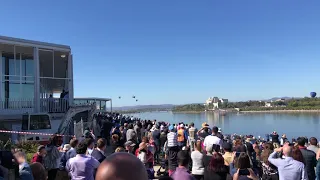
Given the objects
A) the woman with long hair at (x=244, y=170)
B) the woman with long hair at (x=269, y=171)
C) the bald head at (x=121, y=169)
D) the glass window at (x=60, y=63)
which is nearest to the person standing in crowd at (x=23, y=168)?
the woman with long hair at (x=244, y=170)

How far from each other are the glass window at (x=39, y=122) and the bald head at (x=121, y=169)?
13293mm

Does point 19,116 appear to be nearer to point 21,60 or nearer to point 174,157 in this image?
point 21,60

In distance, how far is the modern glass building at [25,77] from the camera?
1364cm

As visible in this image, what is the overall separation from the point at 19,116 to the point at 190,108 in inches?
7232

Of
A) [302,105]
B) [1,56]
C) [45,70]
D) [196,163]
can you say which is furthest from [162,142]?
[302,105]

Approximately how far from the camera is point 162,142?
33.5ft

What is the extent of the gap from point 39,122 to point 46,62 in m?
5.96

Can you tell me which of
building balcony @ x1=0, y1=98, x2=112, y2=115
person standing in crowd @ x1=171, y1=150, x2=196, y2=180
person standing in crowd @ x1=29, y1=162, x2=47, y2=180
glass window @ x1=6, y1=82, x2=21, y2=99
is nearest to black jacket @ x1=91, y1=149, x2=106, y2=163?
person standing in crowd @ x1=29, y1=162, x2=47, y2=180

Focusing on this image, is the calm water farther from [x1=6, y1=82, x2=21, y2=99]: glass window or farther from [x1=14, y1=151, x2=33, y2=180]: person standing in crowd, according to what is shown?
[x1=14, y1=151, x2=33, y2=180]: person standing in crowd

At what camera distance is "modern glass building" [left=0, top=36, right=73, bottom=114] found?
1364 cm

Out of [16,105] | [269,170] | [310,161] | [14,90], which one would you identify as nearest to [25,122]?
Answer: [16,105]

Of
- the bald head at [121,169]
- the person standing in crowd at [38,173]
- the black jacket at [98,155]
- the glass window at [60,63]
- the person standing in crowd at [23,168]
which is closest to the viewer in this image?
the bald head at [121,169]

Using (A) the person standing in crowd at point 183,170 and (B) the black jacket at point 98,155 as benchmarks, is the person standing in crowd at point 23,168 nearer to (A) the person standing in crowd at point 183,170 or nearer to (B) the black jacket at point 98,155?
(B) the black jacket at point 98,155

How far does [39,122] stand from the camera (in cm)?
1326
